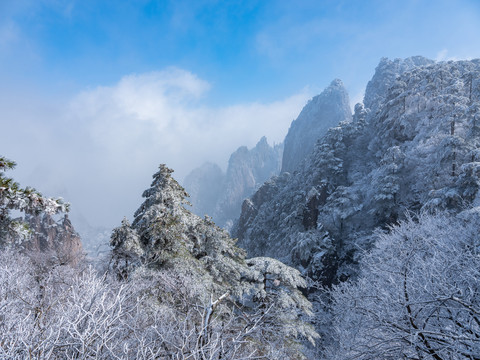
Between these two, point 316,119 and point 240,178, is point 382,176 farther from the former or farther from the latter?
point 240,178

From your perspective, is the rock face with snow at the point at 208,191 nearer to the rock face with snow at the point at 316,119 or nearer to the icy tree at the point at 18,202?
the rock face with snow at the point at 316,119

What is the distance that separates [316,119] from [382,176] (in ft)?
217

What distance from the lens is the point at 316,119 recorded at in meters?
88.9

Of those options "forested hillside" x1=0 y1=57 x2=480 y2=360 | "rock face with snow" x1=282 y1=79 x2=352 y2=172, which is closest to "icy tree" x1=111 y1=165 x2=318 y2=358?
"forested hillside" x1=0 y1=57 x2=480 y2=360

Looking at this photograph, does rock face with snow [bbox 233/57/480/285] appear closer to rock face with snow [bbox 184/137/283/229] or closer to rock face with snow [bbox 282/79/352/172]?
rock face with snow [bbox 282/79/352/172]

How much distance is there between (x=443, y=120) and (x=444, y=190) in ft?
40.6

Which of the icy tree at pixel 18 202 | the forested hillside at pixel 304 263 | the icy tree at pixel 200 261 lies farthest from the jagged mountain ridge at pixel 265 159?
the icy tree at pixel 18 202

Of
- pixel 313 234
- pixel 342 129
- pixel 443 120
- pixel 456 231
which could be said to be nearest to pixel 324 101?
pixel 342 129

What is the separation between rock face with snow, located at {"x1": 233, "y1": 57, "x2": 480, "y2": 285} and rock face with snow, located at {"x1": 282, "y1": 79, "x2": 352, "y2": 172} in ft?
132

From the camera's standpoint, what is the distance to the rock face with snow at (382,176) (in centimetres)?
2155

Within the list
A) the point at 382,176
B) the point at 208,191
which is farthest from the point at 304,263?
the point at 208,191

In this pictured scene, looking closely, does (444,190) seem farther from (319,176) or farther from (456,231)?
A: (319,176)

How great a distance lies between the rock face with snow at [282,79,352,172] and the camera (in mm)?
84875

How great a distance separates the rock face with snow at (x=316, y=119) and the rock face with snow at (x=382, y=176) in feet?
132
